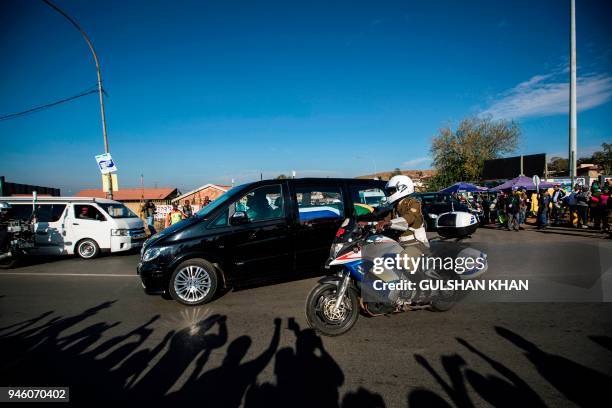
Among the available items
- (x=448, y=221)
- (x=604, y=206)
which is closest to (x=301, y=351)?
(x=448, y=221)

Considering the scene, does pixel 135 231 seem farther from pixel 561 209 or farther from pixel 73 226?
pixel 561 209

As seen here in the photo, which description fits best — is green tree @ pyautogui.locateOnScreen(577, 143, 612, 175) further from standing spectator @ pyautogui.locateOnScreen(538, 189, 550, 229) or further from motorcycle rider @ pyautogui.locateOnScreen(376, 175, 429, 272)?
motorcycle rider @ pyautogui.locateOnScreen(376, 175, 429, 272)

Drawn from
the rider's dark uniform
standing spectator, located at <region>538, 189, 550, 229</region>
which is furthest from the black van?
standing spectator, located at <region>538, 189, 550, 229</region>

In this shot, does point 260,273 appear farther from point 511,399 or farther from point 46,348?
point 511,399

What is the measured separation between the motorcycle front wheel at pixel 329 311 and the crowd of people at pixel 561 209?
13.0 metres

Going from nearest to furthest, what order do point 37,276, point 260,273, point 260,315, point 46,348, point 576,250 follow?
point 46,348 < point 260,315 < point 260,273 < point 37,276 < point 576,250

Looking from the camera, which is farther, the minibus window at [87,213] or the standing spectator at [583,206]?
the standing spectator at [583,206]

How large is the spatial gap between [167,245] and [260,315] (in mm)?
1920

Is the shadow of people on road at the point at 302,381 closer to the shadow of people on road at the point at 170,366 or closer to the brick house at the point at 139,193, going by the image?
the shadow of people on road at the point at 170,366

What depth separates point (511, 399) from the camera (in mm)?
2582

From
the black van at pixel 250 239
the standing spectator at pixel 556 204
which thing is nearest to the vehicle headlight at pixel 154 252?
the black van at pixel 250 239

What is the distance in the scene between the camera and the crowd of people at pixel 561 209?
12.1 meters

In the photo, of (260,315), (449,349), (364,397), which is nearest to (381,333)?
(449,349)

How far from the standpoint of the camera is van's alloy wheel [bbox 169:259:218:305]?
200 inches
